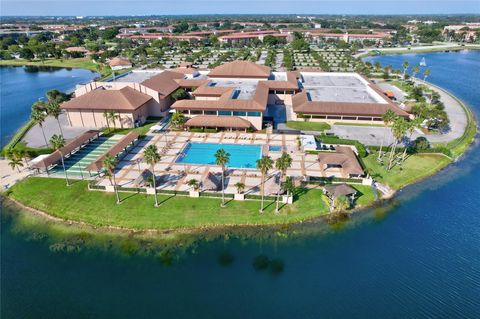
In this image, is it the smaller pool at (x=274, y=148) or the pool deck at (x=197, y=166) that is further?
the smaller pool at (x=274, y=148)

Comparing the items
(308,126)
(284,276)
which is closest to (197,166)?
(284,276)

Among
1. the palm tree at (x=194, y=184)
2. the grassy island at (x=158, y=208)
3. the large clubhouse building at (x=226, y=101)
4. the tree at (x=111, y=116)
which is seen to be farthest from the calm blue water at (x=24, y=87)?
the palm tree at (x=194, y=184)

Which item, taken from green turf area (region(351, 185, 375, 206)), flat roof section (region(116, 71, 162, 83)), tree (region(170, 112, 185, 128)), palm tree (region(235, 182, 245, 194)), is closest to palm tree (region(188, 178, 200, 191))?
palm tree (region(235, 182, 245, 194))

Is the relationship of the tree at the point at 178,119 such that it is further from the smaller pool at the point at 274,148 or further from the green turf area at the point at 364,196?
the green turf area at the point at 364,196

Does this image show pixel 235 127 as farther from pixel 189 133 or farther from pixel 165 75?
pixel 165 75

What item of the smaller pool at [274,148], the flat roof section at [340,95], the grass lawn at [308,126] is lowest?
the smaller pool at [274,148]

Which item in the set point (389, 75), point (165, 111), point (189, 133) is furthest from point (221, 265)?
point (389, 75)
